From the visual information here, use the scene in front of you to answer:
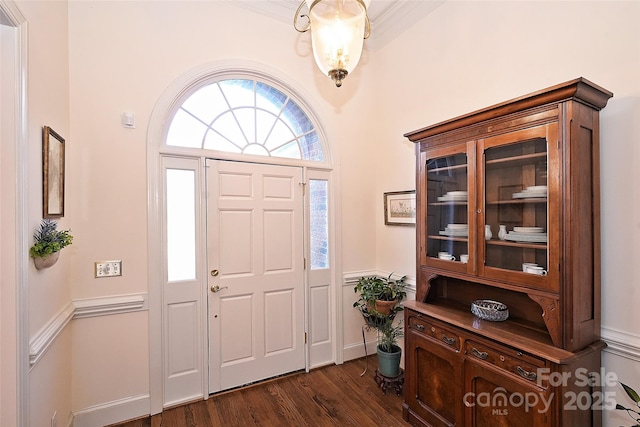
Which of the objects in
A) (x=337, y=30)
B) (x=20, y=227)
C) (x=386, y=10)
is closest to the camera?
(x=20, y=227)

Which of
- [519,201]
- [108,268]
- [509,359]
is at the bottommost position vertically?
[509,359]

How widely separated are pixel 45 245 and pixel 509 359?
98.7 inches

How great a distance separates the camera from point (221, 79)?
269 cm

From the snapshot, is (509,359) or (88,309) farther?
(88,309)

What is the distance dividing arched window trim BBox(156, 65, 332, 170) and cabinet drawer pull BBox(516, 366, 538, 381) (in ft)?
7.23

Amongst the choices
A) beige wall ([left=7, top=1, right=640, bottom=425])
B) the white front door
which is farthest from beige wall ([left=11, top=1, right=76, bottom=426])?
the white front door

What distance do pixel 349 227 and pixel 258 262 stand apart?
40.4 inches

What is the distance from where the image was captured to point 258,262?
2.81 meters

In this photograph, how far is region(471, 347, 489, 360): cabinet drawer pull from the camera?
69.6 inches

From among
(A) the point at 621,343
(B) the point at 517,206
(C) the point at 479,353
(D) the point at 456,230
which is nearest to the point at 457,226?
(D) the point at 456,230

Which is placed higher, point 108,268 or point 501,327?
point 108,268

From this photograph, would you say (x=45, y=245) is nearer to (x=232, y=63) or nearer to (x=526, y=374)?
(x=232, y=63)

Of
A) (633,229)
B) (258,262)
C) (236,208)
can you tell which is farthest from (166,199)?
(633,229)

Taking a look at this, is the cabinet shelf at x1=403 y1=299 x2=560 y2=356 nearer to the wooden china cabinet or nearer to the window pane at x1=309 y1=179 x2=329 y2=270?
the wooden china cabinet
